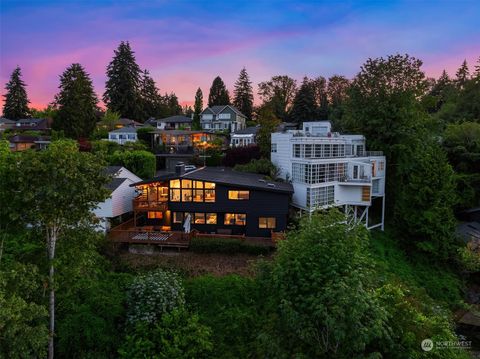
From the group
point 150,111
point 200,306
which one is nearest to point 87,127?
point 150,111

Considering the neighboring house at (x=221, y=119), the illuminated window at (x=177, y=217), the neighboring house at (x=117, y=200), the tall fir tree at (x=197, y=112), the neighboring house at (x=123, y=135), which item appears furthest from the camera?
the neighboring house at (x=221, y=119)

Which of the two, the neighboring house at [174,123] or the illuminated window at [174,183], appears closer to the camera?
the illuminated window at [174,183]

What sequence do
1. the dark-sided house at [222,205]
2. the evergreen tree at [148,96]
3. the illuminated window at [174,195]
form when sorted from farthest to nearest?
the evergreen tree at [148,96], the illuminated window at [174,195], the dark-sided house at [222,205]

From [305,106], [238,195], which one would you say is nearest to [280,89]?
[305,106]

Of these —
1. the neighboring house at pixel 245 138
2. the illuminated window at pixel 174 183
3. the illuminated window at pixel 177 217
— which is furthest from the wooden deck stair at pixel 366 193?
the neighboring house at pixel 245 138

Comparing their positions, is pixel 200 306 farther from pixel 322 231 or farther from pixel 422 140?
pixel 422 140

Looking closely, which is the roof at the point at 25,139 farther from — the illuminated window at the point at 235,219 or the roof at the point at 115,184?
the illuminated window at the point at 235,219

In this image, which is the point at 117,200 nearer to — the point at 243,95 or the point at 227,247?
the point at 227,247
